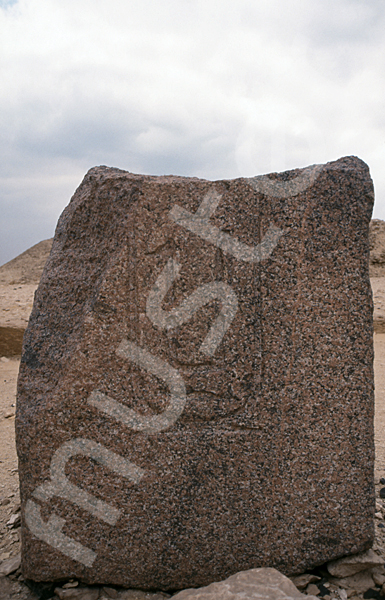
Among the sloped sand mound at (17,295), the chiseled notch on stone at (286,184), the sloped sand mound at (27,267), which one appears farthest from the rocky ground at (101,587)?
the sloped sand mound at (27,267)

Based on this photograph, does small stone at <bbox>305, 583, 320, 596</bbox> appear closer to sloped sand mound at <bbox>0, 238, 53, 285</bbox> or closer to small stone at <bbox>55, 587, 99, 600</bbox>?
small stone at <bbox>55, 587, 99, 600</bbox>

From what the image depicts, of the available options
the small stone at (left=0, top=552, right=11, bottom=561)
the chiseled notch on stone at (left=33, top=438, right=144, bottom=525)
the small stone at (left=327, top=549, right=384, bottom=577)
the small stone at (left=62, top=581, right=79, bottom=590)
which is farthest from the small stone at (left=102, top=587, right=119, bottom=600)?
the small stone at (left=327, top=549, right=384, bottom=577)

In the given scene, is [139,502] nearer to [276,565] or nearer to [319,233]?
[276,565]

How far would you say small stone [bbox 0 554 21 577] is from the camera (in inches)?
74.1

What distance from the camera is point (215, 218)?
5.61 feet

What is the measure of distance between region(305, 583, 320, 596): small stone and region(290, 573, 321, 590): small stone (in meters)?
0.01

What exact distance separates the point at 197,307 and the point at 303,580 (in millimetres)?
1119

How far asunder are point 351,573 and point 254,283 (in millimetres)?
1185

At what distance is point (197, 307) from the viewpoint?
1713mm

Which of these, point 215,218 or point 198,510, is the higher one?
point 215,218

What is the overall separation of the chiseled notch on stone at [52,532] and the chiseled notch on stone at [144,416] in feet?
1.50

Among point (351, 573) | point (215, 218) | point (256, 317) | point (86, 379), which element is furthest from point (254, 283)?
point (351, 573)

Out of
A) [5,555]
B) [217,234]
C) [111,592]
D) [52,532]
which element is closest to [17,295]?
[5,555]

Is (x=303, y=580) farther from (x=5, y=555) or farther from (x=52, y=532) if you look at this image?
(x=5, y=555)
